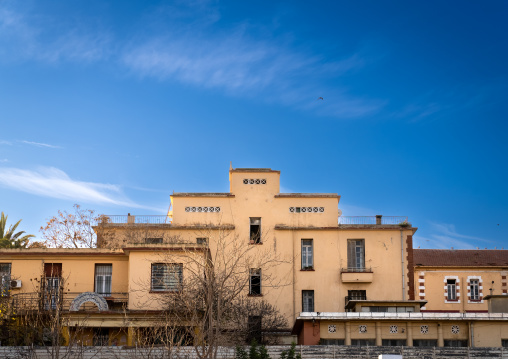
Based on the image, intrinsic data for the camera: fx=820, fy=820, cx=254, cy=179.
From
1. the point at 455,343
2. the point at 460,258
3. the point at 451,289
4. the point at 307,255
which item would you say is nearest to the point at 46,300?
the point at 307,255

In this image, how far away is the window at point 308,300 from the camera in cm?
5366

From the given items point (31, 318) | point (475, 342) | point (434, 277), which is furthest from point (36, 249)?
point (434, 277)

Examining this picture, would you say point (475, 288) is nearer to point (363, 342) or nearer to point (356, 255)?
point (356, 255)

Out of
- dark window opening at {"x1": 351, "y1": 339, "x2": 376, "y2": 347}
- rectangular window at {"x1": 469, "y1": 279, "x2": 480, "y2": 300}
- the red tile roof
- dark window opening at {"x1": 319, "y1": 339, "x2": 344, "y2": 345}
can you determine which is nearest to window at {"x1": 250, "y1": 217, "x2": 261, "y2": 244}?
the red tile roof

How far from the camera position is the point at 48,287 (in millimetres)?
46312

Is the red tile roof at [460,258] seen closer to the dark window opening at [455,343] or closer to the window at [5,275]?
the dark window opening at [455,343]

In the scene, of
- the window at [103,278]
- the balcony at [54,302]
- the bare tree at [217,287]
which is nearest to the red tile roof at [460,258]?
the bare tree at [217,287]

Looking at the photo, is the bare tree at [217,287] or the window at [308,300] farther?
the window at [308,300]

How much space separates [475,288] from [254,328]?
20409 mm

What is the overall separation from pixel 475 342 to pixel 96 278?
72.1 ft

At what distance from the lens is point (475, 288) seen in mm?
62312

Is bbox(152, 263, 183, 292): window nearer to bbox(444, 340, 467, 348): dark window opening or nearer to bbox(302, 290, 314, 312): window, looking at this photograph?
bbox(302, 290, 314, 312): window

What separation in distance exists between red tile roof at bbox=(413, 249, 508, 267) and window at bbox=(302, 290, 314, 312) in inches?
463

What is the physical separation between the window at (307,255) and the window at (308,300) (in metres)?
1.68
